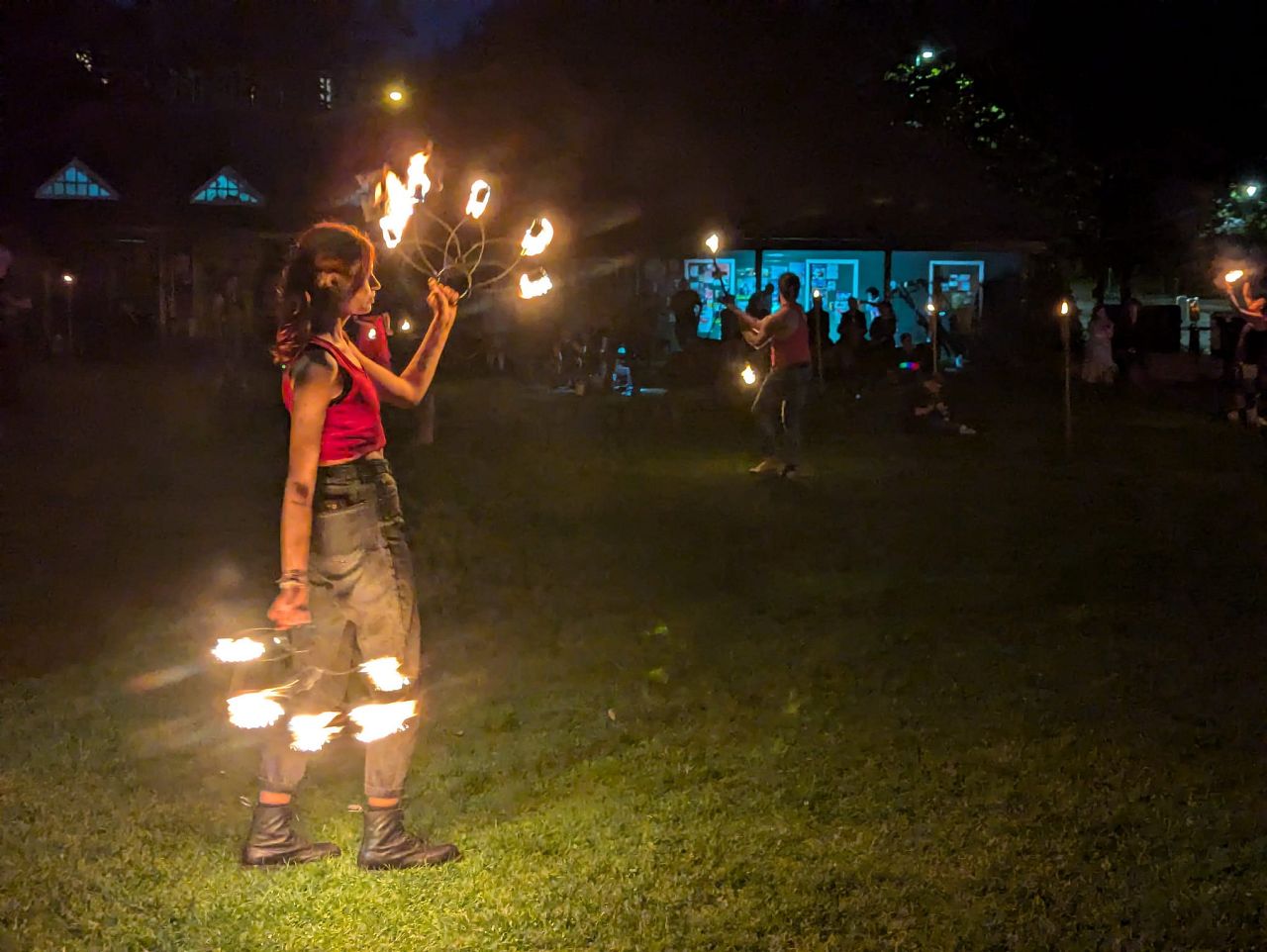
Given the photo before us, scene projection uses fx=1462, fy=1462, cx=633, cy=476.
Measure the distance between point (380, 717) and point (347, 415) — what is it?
989 mm

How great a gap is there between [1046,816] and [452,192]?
60.6 feet

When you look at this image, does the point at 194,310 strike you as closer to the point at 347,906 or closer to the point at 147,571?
the point at 147,571

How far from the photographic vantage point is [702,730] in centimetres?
634

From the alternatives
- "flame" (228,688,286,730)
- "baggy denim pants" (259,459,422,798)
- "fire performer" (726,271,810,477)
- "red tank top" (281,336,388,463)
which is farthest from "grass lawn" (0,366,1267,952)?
"fire performer" (726,271,810,477)

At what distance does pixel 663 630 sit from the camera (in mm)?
8109

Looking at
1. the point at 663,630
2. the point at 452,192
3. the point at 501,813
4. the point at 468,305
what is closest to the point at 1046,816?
the point at 501,813

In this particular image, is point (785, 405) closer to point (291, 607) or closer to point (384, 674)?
point (384, 674)

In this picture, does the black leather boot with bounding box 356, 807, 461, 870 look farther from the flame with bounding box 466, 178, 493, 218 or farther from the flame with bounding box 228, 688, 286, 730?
the flame with bounding box 466, 178, 493, 218

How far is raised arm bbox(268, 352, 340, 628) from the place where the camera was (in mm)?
4395

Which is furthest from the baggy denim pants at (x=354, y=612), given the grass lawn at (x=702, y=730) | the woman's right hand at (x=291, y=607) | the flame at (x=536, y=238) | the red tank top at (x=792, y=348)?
the red tank top at (x=792, y=348)

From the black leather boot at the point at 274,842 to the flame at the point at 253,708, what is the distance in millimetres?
349

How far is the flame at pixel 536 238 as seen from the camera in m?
5.08

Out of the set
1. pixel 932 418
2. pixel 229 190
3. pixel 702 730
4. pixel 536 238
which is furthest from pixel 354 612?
pixel 229 190

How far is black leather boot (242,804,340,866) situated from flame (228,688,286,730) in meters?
0.35
